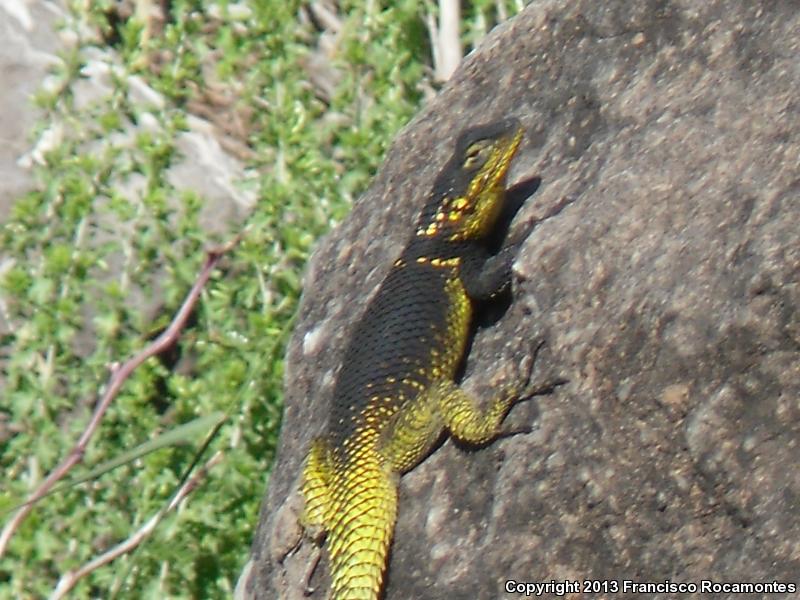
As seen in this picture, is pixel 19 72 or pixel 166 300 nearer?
pixel 166 300

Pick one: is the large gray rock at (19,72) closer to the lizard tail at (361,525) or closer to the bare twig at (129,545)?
the bare twig at (129,545)

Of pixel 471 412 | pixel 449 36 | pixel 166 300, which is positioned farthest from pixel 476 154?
pixel 449 36

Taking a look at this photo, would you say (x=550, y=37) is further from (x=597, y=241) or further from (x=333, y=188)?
(x=333, y=188)

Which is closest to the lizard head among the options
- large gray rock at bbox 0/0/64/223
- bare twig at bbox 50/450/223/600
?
bare twig at bbox 50/450/223/600

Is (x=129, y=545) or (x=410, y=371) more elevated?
(x=410, y=371)

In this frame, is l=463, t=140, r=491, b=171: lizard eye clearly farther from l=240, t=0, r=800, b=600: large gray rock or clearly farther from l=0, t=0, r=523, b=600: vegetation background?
l=0, t=0, r=523, b=600: vegetation background

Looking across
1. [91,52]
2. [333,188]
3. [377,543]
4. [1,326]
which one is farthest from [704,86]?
[91,52]

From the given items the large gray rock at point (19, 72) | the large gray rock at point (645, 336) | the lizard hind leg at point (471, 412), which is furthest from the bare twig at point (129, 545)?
the large gray rock at point (19, 72)

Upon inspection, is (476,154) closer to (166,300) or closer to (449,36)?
(166,300)
